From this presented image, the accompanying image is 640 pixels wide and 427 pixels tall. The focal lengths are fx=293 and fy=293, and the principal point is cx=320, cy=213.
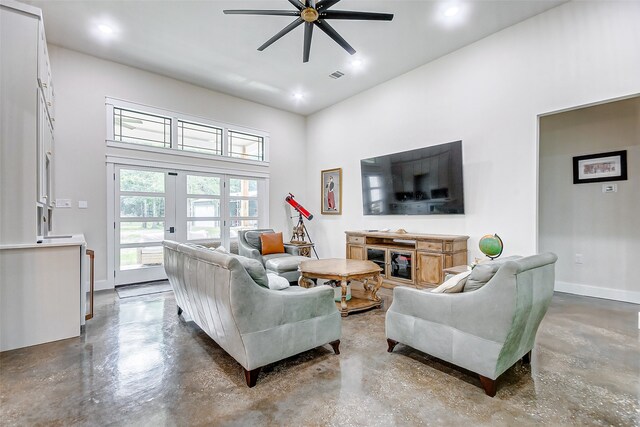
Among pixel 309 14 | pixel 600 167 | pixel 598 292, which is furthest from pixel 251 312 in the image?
pixel 600 167

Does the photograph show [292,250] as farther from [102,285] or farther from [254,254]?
[102,285]

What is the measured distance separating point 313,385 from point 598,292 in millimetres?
4389

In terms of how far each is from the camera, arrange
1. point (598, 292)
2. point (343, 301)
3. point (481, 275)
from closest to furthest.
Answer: point (481, 275) < point (343, 301) < point (598, 292)

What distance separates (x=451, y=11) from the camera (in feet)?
11.6

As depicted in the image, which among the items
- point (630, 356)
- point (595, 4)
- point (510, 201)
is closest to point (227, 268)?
point (630, 356)

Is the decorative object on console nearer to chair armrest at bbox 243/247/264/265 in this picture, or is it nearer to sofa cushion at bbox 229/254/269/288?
chair armrest at bbox 243/247/264/265

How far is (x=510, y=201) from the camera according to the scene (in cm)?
386

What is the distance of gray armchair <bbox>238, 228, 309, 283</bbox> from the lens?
4.39 meters

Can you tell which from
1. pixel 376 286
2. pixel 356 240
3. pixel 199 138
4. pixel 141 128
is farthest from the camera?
pixel 199 138

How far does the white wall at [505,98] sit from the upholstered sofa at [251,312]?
289 cm

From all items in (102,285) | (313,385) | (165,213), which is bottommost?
(313,385)

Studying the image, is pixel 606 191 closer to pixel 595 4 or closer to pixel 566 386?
pixel 595 4

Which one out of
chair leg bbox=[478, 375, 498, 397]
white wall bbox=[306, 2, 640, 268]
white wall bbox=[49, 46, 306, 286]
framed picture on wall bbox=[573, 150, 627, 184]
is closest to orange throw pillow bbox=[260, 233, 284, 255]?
white wall bbox=[306, 2, 640, 268]

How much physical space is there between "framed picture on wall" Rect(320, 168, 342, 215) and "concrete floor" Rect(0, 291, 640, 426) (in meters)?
3.72
